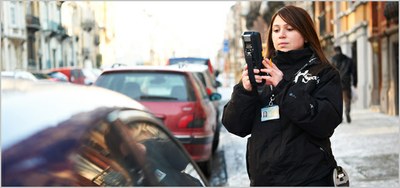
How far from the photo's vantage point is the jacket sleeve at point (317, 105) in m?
2.72

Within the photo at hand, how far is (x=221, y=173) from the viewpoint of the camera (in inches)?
358

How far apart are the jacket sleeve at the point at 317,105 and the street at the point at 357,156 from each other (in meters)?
3.49

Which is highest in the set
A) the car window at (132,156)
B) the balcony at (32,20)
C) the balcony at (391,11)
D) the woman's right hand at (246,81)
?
the balcony at (32,20)

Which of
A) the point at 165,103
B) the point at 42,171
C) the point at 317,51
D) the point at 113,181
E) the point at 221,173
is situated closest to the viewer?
the point at 42,171

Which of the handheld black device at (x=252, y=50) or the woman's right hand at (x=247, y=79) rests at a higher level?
the handheld black device at (x=252, y=50)

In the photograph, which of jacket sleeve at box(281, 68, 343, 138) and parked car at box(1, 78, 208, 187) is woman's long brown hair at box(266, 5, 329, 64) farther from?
parked car at box(1, 78, 208, 187)

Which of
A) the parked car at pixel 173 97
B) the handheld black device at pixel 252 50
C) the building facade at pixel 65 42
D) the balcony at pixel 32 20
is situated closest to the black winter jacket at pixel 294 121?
the handheld black device at pixel 252 50

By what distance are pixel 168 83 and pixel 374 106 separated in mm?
11034

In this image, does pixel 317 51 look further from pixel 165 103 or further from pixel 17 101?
pixel 165 103

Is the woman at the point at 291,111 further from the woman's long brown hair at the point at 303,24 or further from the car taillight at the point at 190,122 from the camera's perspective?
the car taillight at the point at 190,122

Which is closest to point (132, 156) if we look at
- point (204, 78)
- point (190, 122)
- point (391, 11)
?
point (190, 122)

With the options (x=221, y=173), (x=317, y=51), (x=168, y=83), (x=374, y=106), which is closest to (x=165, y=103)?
(x=168, y=83)

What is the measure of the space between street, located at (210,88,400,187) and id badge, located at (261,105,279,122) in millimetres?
3567

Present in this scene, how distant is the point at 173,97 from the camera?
8.48 metres
